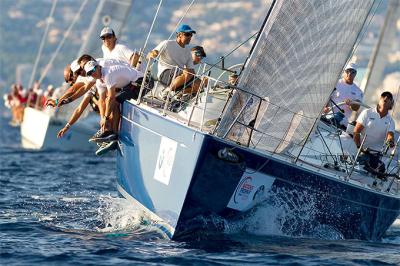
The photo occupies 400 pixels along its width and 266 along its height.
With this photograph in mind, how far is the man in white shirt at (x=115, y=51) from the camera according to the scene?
12547mm

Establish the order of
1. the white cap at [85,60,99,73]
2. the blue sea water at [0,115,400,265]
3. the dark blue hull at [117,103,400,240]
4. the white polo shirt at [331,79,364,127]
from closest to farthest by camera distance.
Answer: the blue sea water at [0,115,400,265]
the dark blue hull at [117,103,400,240]
the white cap at [85,60,99,73]
the white polo shirt at [331,79,364,127]

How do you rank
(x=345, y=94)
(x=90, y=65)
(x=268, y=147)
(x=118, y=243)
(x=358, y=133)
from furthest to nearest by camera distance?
(x=345, y=94) → (x=358, y=133) → (x=90, y=65) → (x=268, y=147) → (x=118, y=243)

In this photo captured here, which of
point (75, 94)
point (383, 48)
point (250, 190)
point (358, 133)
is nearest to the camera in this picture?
point (250, 190)

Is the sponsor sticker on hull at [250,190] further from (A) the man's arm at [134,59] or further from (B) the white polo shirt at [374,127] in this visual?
(A) the man's arm at [134,59]

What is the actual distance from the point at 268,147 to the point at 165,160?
0.96m

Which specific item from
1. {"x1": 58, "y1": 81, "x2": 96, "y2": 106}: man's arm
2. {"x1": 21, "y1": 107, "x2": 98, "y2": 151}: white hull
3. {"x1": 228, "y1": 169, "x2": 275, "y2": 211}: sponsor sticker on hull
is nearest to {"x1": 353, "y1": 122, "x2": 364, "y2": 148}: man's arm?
{"x1": 228, "y1": 169, "x2": 275, "y2": 211}: sponsor sticker on hull

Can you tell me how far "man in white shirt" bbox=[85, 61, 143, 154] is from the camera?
11.5 meters

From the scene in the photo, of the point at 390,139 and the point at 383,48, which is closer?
the point at 390,139

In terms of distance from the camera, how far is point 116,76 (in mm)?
11766

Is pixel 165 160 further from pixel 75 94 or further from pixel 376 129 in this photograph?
pixel 376 129

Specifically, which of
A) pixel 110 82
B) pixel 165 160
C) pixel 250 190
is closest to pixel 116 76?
pixel 110 82

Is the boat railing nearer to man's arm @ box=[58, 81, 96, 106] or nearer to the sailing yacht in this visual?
the sailing yacht

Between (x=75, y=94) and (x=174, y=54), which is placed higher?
(x=174, y=54)

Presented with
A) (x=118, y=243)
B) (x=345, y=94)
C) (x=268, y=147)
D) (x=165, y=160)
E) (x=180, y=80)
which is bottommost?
(x=118, y=243)
